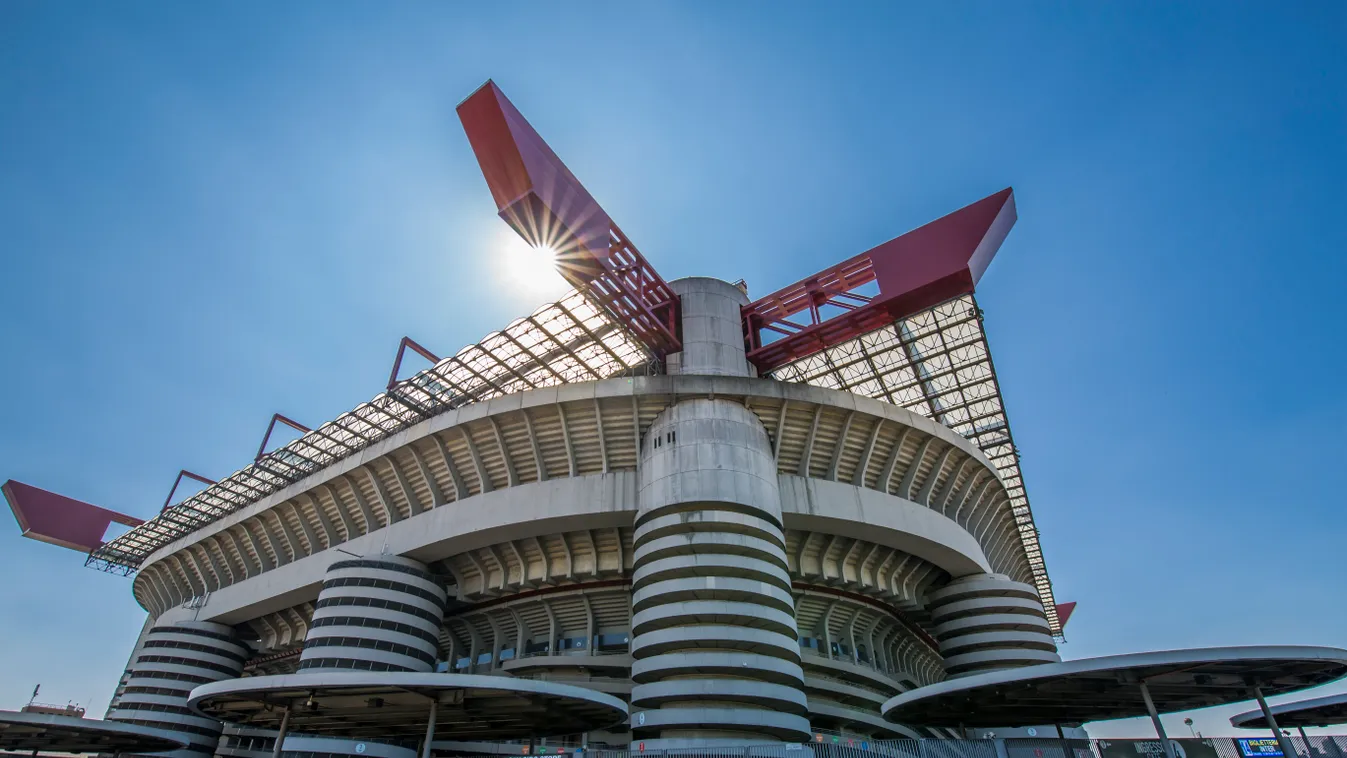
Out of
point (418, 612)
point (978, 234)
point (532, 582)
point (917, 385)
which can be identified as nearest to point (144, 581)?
point (418, 612)

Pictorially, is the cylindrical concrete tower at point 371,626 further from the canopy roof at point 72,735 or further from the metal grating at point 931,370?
the metal grating at point 931,370

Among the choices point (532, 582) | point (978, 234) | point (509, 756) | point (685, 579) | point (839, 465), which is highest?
point (978, 234)

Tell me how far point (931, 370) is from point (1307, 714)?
21.8 m

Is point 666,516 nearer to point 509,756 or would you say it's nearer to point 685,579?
point 685,579

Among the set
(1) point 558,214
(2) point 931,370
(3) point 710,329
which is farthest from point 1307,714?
(1) point 558,214

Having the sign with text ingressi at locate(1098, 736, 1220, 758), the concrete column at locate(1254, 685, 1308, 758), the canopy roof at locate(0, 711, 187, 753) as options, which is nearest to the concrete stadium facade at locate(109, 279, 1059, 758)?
the canopy roof at locate(0, 711, 187, 753)

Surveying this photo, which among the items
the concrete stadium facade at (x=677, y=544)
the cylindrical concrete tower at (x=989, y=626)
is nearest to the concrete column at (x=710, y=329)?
the concrete stadium facade at (x=677, y=544)

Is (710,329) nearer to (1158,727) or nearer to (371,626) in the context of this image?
(371,626)

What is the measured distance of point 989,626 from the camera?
35.8 m

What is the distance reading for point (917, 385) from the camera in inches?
1651

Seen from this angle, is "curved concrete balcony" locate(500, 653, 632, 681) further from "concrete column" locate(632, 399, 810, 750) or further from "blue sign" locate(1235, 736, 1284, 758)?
"blue sign" locate(1235, 736, 1284, 758)

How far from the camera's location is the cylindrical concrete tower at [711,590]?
24.5 m

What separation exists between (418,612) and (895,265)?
28.4m

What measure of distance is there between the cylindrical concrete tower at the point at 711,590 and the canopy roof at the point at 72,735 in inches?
809
